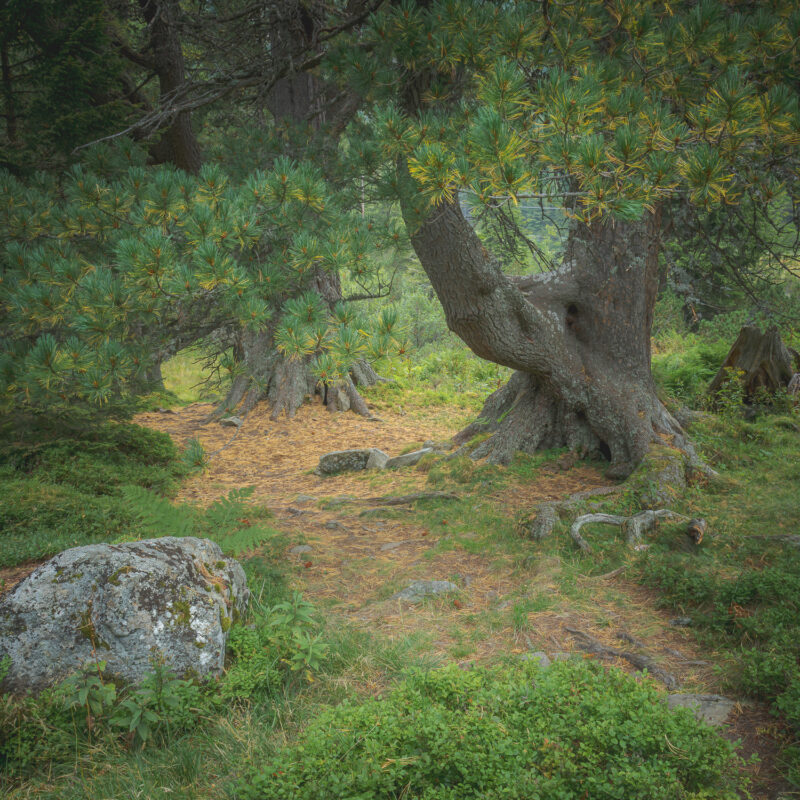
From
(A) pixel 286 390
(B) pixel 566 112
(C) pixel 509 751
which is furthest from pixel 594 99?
(A) pixel 286 390

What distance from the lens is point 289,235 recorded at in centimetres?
437

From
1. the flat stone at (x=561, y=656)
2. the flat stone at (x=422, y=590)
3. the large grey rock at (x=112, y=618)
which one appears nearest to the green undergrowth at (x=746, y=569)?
the flat stone at (x=561, y=656)

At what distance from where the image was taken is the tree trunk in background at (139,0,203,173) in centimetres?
596

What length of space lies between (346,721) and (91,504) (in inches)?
145

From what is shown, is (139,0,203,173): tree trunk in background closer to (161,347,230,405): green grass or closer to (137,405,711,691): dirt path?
(137,405,711,691): dirt path

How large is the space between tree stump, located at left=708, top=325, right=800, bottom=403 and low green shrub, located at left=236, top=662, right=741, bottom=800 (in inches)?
262

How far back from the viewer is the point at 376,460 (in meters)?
8.03

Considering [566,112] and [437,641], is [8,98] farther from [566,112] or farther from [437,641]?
[437,641]

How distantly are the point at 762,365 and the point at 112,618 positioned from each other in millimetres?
8311

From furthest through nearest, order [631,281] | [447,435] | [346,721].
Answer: [447,435] < [631,281] < [346,721]

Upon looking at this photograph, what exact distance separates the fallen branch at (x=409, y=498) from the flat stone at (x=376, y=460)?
133 centimetres

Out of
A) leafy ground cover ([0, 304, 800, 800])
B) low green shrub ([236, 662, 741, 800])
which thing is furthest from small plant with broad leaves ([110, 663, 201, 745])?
low green shrub ([236, 662, 741, 800])

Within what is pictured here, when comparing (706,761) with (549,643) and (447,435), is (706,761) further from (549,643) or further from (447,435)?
(447,435)

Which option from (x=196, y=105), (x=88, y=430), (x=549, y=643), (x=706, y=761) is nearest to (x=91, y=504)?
(x=88, y=430)
